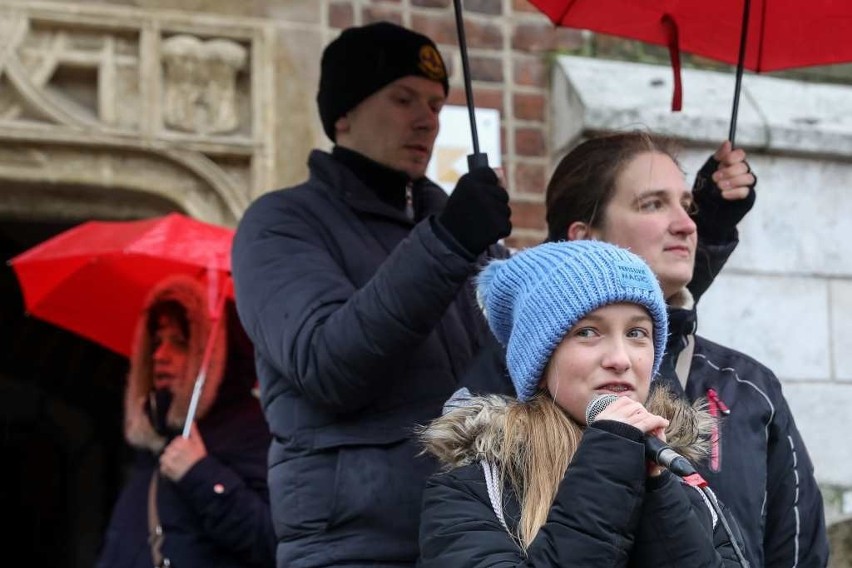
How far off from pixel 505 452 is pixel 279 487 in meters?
0.63

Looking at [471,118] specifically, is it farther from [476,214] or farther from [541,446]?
[541,446]

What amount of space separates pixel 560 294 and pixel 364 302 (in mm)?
367

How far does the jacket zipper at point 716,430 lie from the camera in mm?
2967

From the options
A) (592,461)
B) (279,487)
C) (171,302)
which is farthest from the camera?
(171,302)

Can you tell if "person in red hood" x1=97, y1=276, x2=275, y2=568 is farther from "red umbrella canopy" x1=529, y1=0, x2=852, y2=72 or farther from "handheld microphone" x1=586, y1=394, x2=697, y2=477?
"handheld microphone" x1=586, y1=394, x2=697, y2=477

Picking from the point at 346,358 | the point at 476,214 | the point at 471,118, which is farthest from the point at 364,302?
the point at 471,118

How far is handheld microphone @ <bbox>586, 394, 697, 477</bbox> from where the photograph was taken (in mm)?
2271

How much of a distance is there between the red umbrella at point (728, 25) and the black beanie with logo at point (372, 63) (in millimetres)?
329

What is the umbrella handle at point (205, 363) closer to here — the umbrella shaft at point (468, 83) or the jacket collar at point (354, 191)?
the jacket collar at point (354, 191)

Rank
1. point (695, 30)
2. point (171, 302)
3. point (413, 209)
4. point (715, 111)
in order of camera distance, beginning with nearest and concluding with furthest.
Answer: point (413, 209) < point (695, 30) < point (171, 302) < point (715, 111)

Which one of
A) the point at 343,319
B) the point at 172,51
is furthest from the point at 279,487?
the point at 172,51

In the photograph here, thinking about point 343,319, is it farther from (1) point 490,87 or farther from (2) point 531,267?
(1) point 490,87

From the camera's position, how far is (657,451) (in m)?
2.38

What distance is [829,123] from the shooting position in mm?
5852
